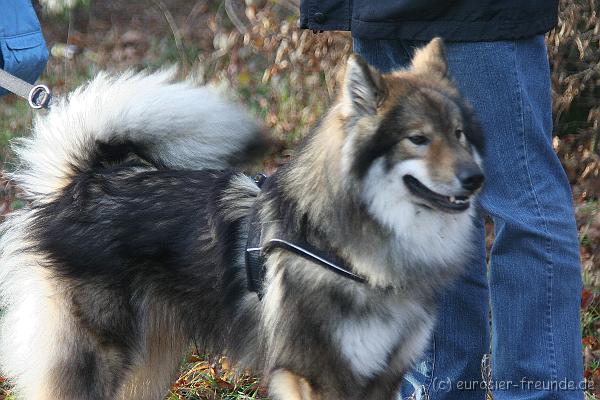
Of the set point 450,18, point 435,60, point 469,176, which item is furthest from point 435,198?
point 450,18

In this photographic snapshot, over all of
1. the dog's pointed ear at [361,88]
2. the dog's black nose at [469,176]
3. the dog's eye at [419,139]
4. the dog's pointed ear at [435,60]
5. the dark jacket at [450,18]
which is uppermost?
the dark jacket at [450,18]

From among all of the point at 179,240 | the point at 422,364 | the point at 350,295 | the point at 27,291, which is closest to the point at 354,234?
the point at 350,295

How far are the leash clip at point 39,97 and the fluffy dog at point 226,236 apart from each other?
0.18 feet

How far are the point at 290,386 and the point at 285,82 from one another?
4.35 metres

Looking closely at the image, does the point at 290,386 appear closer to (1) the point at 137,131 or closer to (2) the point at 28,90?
(1) the point at 137,131

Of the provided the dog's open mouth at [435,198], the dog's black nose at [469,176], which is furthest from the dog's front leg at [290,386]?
the dog's black nose at [469,176]

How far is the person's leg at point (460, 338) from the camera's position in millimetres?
3475

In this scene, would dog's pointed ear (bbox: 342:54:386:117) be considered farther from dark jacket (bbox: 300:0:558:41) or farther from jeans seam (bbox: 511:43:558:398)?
jeans seam (bbox: 511:43:558:398)

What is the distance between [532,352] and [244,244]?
1062 mm

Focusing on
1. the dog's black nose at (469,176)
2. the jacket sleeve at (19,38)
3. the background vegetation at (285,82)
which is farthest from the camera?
the background vegetation at (285,82)

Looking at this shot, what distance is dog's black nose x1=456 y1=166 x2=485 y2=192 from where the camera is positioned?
8.70 feet

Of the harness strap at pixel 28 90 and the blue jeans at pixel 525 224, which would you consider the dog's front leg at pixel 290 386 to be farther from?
the harness strap at pixel 28 90

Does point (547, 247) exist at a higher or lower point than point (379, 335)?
higher

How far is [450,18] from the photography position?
3027 mm
